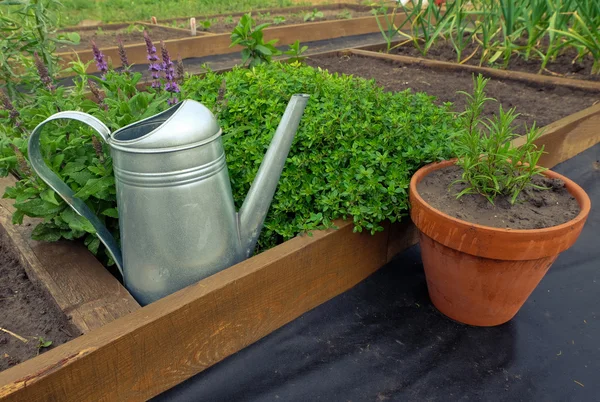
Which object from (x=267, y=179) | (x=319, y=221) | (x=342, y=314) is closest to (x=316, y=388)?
(x=342, y=314)

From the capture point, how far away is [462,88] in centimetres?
359

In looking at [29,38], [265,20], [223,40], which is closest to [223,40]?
[223,40]

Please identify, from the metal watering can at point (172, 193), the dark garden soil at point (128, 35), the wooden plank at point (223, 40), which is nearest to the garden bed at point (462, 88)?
the wooden plank at point (223, 40)

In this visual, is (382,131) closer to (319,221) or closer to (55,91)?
(319,221)

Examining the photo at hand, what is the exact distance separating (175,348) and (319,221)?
658mm

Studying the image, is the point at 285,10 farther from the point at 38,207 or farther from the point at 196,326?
the point at 196,326

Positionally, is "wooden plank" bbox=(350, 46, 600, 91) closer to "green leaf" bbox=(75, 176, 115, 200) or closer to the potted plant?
the potted plant

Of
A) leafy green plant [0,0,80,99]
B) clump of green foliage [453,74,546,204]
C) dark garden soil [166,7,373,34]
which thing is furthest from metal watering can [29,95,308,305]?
dark garden soil [166,7,373,34]

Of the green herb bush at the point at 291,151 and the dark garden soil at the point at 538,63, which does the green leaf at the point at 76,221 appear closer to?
the green herb bush at the point at 291,151

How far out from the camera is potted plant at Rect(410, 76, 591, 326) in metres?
1.38

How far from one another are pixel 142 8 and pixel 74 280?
9186mm

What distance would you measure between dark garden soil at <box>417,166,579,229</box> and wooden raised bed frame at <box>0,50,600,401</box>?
32 cm

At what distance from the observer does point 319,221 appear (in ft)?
5.37

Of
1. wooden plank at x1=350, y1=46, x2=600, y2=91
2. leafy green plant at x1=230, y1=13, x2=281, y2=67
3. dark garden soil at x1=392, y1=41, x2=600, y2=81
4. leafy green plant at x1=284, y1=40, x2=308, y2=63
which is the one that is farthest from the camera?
dark garden soil at x1=392, y1=41, x2=600, y2=81
